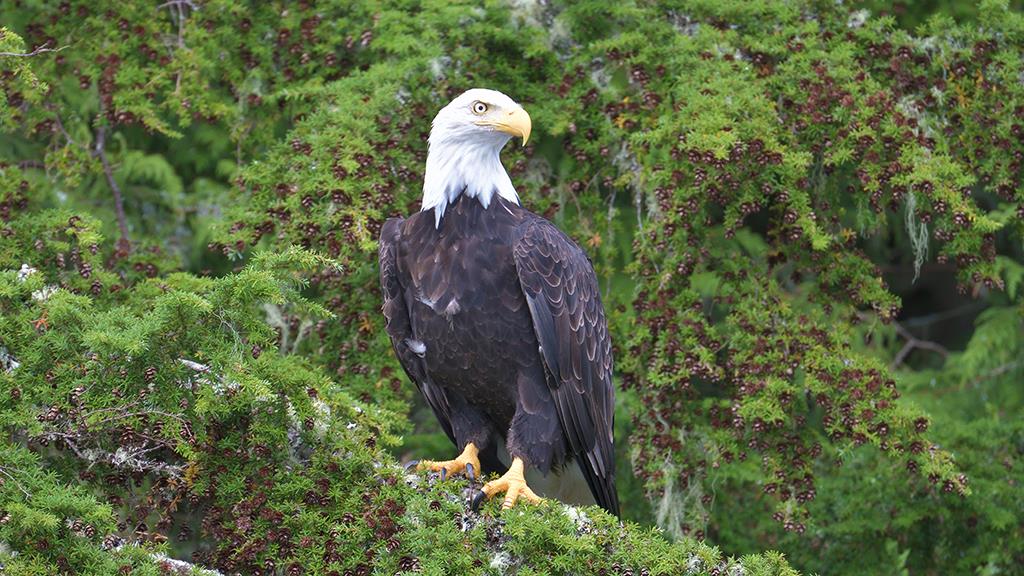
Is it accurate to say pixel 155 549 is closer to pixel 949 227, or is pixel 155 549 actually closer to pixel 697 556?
pixel 697 556

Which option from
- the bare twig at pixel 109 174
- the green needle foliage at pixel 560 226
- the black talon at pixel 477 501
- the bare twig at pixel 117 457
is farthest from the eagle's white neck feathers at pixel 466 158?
the bare twig at pixel 109 174

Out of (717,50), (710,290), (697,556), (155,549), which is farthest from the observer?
(710,290)

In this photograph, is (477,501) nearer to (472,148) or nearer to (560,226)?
(472,148)

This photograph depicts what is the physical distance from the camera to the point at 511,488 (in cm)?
469

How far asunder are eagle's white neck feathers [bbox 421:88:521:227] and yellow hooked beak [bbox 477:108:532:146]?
3 cm

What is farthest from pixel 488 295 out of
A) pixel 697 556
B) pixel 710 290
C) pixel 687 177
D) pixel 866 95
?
pixel 710 290

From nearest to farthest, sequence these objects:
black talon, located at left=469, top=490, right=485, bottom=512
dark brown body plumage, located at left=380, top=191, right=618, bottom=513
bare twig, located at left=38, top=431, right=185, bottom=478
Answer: bare twig, located at left=38, top=431, right=185, bottom=478
black talon, located at left=469, top=490, right=485, bottom=512
dark brown body plumage, located at left=380, top=191, right=618, bottom=513

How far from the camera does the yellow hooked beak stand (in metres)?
4.94

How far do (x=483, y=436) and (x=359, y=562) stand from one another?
4.17 feet

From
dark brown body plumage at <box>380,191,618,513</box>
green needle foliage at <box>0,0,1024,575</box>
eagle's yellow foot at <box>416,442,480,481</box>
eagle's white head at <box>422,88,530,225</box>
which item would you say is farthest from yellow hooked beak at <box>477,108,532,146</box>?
eagle's yellow foot at <box>416,442,480,481</box>

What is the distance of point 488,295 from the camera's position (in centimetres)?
484

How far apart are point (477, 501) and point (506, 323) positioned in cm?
70

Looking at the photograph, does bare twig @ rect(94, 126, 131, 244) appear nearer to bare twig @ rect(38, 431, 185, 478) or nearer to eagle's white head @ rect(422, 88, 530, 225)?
eagle's white head @ rect(422, 88, 530, 225)

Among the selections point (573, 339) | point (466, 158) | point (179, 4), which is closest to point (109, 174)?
point (179, 4)
